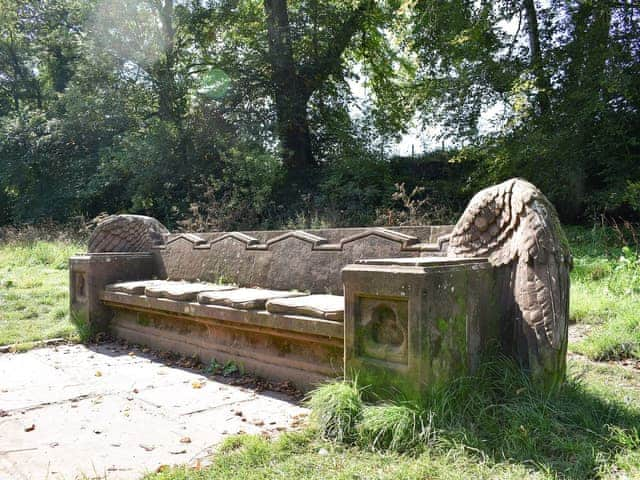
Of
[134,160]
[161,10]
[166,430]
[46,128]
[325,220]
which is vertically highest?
[161,10]

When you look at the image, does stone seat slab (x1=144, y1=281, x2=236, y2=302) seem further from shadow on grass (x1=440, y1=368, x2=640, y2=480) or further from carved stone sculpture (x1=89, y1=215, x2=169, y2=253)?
shadow on grass (x1=440, y1=368, x2=640, y2=480)

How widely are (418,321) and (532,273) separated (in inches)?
29.3

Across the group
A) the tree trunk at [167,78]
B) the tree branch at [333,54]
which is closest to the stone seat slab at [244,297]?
the tree branch at [333,54]

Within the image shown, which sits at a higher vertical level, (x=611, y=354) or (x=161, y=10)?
(x=161, y=10)

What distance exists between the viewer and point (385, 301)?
3.05m

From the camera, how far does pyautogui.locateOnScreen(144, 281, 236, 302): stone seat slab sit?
4883 millimetres

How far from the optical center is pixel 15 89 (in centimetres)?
2344

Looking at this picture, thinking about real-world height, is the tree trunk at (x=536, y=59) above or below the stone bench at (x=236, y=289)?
above

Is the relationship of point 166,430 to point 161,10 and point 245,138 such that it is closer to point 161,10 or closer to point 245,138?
point 245,138

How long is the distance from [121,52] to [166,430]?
15755 millimetres

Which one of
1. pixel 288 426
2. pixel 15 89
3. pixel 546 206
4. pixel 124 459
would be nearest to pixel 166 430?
pixel 124 459

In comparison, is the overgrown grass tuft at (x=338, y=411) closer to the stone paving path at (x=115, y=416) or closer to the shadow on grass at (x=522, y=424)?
the shadow on grass at (x=522, y=424)

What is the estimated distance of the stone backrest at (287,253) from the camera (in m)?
4.16

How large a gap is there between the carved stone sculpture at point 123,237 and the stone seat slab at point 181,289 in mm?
1178
